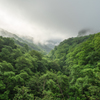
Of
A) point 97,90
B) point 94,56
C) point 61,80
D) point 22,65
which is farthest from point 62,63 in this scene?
point 97,90

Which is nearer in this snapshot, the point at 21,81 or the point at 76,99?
the point at 76,99

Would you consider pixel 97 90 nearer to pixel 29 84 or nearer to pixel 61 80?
pixel 61 80

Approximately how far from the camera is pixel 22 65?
74.6ft

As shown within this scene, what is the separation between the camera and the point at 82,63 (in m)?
23.8

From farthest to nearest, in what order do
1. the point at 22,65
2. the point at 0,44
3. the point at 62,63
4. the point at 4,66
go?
the point at 62,63
the point at 0,44
the point at 22,65
the point at 4,66

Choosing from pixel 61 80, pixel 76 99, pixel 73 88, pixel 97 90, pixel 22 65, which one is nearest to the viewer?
pixel 97 90

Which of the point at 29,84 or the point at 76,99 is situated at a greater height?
the point at 29,84

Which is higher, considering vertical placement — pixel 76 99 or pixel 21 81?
pixel 21 81

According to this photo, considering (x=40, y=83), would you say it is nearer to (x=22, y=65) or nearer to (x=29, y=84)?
(x=29, y=84)

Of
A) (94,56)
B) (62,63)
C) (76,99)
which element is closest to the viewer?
(76,99)

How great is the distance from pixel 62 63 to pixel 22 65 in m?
33.7

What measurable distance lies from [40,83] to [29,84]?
303 cm

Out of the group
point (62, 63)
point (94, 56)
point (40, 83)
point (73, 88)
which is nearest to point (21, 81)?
point (40, 83)

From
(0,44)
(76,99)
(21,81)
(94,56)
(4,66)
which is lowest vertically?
(76,99)
